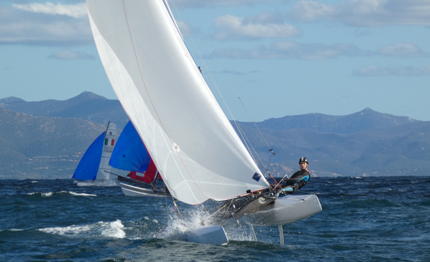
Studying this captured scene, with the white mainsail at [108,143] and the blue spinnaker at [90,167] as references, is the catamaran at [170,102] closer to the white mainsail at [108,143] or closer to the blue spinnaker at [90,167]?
the white mainsail at [108,143]

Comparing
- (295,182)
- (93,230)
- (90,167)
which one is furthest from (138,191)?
(90,167)

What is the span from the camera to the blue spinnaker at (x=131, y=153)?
99.6 ft

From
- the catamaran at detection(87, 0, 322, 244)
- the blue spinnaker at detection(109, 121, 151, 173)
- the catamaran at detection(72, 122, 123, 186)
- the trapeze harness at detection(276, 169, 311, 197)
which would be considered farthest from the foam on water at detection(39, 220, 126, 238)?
the catamaran at detection(72, 122, 123, 186)

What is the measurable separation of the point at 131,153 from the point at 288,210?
15.4m

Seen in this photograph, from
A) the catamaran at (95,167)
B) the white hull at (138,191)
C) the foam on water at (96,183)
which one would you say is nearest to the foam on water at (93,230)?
the white hull at (138,191)

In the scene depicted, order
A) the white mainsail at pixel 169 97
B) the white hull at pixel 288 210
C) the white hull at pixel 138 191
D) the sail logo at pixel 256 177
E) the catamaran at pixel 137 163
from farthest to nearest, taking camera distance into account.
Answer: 1. the white hull at pixel 138 191
2. the catamaran at pixel 137 163
3. the white hull at pixel 288 210
4. the sail logo at pixel 256 177
5. the white mainsail at pixel 169 97

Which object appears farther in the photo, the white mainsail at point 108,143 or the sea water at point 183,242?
the white mainsail at point 108,143

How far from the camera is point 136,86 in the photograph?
15.8 meters

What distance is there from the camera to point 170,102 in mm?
15758

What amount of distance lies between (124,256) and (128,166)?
48.7ft

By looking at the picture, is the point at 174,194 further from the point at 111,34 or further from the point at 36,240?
the point at 36,240

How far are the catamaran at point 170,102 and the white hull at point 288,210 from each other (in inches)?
33.3

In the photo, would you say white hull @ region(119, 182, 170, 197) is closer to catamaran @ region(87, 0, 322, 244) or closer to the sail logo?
catamaran @ region(87, 0, 322, 244)

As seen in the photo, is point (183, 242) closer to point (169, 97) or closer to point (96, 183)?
point (169, 97)
